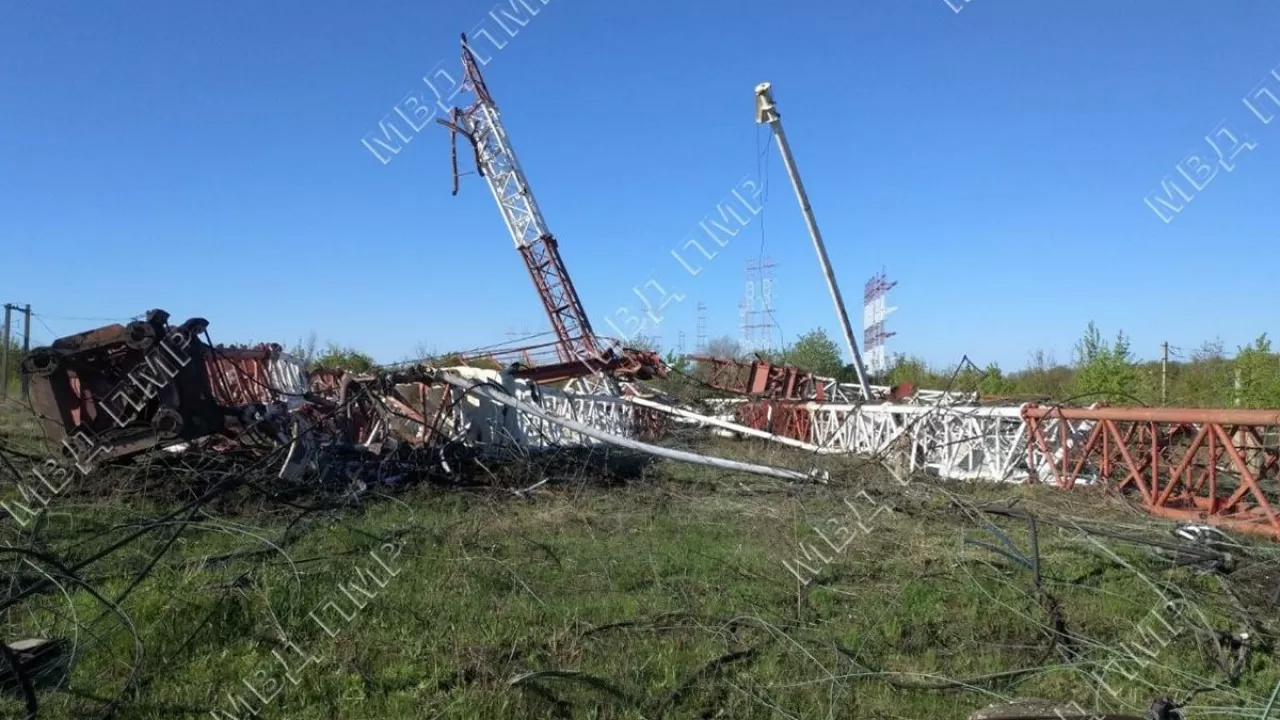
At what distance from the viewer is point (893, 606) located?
4.92 meters

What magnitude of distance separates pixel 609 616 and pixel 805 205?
11575mm

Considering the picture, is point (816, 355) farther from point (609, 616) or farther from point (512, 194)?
point (609, 616)

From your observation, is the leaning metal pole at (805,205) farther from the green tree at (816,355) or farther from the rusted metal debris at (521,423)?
the green tree at (816,355)

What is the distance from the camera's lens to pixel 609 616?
4.65m

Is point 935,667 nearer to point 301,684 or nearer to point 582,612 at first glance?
point 582,612

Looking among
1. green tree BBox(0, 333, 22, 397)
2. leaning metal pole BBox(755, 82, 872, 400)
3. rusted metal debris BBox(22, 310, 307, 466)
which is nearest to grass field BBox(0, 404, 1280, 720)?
rusted metal debris BBox(22, 310, 307, 466)

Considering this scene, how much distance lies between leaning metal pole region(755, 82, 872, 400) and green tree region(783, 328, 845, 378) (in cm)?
2341

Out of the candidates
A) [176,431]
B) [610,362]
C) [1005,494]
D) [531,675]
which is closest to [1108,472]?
[1005,494]

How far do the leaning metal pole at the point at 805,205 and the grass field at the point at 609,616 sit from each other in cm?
774

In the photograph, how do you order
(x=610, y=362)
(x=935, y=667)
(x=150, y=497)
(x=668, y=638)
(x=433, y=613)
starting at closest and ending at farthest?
(x=935, y=667)
(x=668, y=638)
(x=433, y=613)
(x=150, y=497)
(x=610, y=362)

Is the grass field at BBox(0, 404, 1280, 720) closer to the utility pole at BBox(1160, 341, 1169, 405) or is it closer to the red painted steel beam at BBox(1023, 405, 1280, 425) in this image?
the red painted steel beam at BBox(1023, 405, 1280, 425)

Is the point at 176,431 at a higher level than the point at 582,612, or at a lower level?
higher

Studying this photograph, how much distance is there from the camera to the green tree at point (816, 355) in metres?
38.8

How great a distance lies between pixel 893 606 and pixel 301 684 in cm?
343
